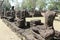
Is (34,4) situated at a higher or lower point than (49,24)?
lower

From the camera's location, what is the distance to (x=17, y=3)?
54.4m

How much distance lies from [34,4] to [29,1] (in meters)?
1.61

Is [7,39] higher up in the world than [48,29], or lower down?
lower down

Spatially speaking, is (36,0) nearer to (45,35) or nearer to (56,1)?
(56,1)

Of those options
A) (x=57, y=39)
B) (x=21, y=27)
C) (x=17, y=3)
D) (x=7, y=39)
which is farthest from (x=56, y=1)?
(x=17, y=3)

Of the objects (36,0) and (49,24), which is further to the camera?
(36,0)

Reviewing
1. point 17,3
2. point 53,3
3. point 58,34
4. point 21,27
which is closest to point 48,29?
point 58,34

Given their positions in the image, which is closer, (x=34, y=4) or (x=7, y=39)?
(x=7, y=39)

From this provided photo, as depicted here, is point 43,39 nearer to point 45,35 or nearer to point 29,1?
point 45,35

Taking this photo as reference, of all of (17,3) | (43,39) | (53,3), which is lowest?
(17,3)

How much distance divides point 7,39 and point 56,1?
13.4 meters

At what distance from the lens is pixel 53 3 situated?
69.8 feet

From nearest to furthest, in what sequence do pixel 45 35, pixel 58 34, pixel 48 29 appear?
pixel 45 35
pixel 48 29
pixel 58 34

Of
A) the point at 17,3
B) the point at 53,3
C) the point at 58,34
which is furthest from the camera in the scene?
the point at 17,3
